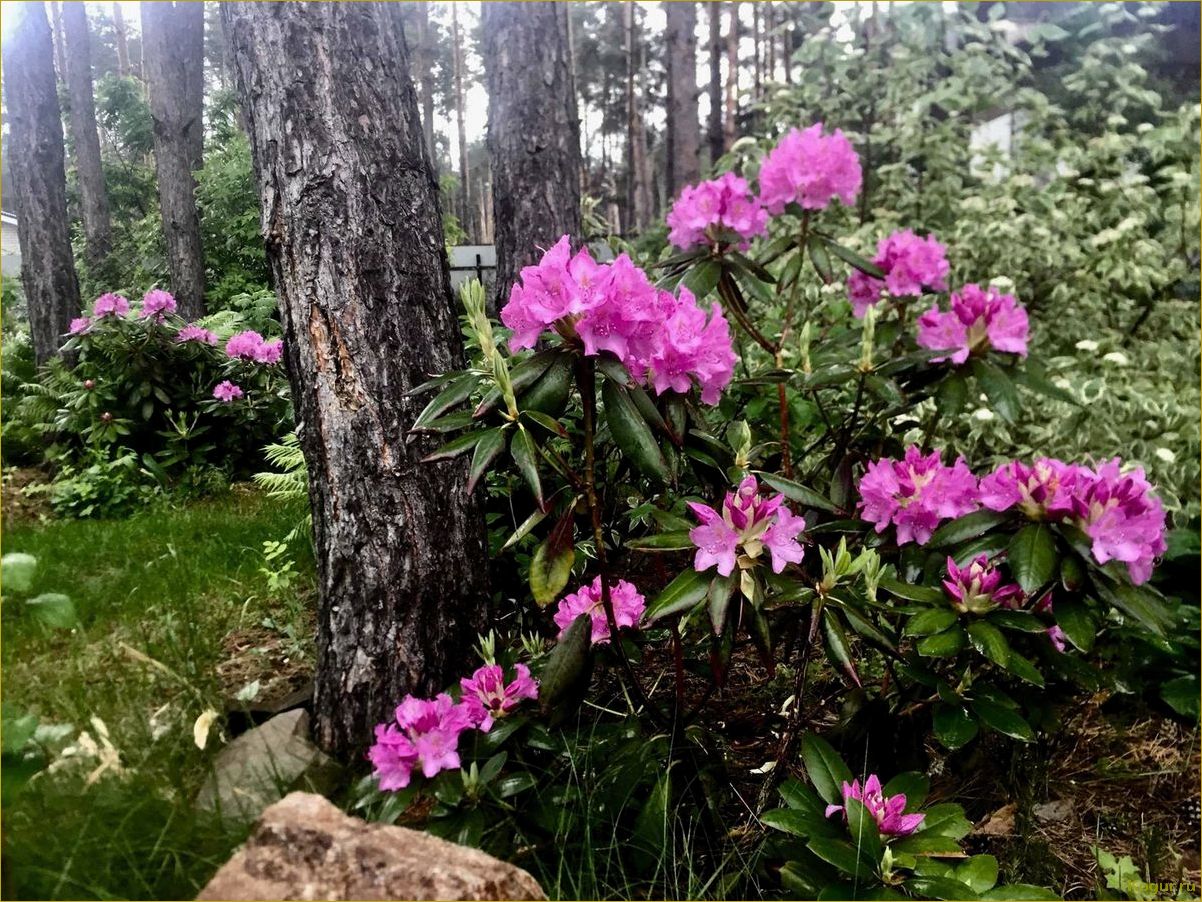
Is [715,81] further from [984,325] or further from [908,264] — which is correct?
[984,325]

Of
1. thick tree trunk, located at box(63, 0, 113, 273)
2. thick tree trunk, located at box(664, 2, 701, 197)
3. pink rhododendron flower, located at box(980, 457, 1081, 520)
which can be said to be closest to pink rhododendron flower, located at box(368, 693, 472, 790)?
thick tree trunk, located at box(63, 0, 113, 273)

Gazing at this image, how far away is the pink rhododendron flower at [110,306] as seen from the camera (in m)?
1.30

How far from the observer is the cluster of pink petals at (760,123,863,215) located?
198cm

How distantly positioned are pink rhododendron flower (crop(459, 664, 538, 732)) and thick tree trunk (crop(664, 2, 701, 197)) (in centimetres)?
729

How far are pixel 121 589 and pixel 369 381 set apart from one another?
0.57 m

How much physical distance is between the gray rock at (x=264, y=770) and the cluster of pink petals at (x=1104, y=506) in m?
1.35

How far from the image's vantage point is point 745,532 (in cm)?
124

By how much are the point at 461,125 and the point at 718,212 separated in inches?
27.3

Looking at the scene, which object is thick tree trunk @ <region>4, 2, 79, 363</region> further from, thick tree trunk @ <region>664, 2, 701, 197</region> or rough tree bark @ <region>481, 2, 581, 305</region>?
thick tree trunk @ <region>664, 2, 701, 197</region>

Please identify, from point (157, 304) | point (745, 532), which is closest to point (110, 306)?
point (157, 304)

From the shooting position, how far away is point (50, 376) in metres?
1.27

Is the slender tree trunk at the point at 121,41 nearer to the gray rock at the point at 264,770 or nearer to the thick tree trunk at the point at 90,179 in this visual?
the thick tree trunk at the point at 90,179

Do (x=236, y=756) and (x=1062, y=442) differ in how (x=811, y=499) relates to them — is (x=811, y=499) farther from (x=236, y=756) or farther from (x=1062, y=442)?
(x=1062, y=442)

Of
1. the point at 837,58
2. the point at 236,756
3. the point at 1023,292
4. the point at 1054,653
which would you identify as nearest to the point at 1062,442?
the point at 1023,292
